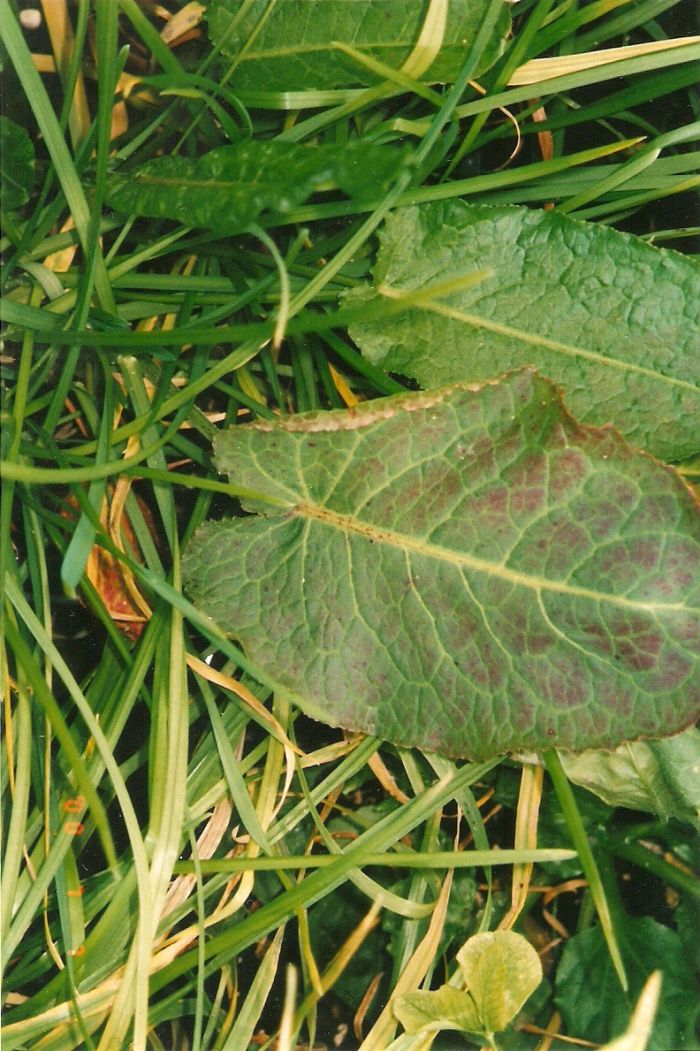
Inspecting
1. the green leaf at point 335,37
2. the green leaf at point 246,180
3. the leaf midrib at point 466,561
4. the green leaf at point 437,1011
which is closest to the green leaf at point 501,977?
the green leaf at point 437,1011

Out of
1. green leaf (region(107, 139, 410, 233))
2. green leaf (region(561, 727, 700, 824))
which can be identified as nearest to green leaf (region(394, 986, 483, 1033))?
green leaf (region(561, 727, 700, 824))

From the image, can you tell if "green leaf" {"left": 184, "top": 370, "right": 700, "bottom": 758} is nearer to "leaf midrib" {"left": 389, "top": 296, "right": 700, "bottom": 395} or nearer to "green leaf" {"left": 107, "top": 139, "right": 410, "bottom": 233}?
"leaf midrib" {"left": 389, "top": 296, "right": 700, "bottom": 395}

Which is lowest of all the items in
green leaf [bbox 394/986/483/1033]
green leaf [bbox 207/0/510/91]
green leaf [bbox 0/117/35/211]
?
green leaf [bbox 394/986/483/1033]

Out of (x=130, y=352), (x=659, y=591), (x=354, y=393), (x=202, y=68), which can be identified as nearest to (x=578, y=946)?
(x=659, y=591)

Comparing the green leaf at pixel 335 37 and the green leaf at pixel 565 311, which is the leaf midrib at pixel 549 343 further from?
the green leaf at pixel 335 37

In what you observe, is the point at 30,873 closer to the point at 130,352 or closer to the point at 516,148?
the point at 130,352

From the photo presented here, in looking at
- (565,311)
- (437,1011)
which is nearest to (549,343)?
(565,311)
